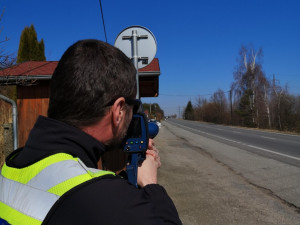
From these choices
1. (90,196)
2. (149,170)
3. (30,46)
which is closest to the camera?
(90,196)

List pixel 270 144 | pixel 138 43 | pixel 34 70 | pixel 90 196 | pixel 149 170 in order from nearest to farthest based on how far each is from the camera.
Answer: pixel 90 196, pixel 149 170, pixel 138 43, pixel 34 70, pixel 270 144

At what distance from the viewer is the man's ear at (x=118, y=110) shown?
99 centimetres

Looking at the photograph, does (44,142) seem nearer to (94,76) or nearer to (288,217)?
(94,76)

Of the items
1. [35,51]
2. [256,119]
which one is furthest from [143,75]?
[256,119]

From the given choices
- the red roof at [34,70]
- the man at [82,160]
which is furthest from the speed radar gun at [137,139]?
the red roof at [34,70]

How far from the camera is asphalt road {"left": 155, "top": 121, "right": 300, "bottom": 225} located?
4.01 m

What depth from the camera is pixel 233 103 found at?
161 ft

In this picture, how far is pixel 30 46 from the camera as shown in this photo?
14.3 metres

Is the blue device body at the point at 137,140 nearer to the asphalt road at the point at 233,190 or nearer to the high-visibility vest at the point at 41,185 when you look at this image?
the high-visibility vest at the point at 41,185

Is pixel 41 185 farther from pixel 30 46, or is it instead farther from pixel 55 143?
pixel 30 46

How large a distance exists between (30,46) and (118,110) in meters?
15.4

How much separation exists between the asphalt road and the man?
332 centimetres

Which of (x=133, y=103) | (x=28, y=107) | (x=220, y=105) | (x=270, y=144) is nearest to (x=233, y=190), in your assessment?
(x=28, y=107)

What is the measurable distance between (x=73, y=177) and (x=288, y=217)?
4.37 metres
